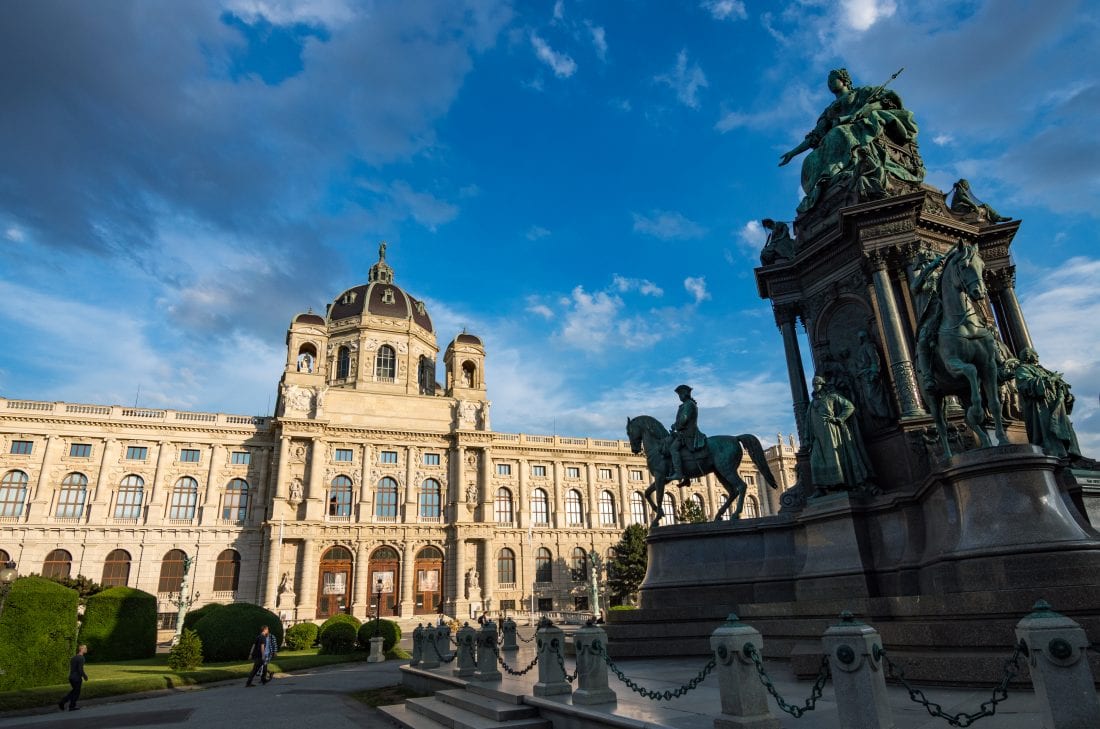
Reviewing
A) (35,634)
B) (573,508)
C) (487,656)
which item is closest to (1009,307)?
(487,656)

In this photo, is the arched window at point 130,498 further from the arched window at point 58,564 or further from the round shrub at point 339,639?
the round shrub at point 339,639

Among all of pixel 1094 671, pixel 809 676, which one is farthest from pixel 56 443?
pixel 1094 671

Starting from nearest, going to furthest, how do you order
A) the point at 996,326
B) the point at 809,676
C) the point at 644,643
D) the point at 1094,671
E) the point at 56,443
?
1. the point at 1094,671
2. the point at 809,676
3. the point at 644,643
4. the point at 996,326
5. the point at 56,443

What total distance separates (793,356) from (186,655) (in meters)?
21.9

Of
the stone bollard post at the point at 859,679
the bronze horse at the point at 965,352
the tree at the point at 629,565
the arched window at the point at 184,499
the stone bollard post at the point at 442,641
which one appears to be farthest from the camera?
the tree at the point at 629,565

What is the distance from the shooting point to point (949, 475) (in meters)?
8.88

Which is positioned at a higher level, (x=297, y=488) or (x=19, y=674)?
(x=297, y=488)

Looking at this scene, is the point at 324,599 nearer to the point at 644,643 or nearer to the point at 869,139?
the point at 644,643

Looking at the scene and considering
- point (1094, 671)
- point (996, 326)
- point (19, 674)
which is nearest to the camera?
point (1094, 671)

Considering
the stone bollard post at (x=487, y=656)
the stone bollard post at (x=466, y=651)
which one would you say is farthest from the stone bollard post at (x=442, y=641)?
the stone bollard post at (x=487, y=656)

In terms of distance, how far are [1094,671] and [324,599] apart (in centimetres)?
4979

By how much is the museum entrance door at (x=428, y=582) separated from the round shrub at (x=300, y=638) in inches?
716

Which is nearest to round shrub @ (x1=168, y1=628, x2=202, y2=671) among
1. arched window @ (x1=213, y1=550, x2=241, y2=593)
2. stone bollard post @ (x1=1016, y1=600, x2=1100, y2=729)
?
stone bollard post @ (x1=1016, y1=600, x2=1100, y2=729)

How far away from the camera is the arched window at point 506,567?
54969 millimetres
